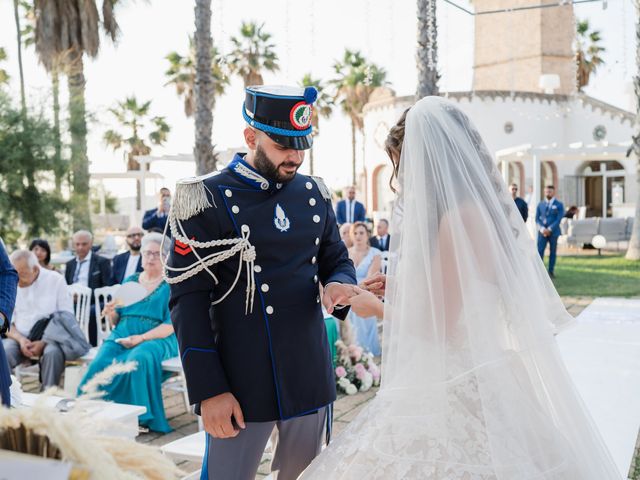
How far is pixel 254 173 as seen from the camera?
2273 millimetres

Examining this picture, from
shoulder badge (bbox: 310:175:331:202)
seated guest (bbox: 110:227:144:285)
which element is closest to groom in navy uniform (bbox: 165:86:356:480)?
shoulder badge (bbox: 310:175:331:202)

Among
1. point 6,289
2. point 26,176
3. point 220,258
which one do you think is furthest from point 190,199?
point 26,176

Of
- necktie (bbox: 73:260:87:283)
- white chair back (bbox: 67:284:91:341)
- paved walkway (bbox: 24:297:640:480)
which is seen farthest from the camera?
necktie (bbox: 73:260:87:283)

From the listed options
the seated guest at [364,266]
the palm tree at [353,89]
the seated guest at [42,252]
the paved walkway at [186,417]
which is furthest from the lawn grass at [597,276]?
the palm tree at [353,89]

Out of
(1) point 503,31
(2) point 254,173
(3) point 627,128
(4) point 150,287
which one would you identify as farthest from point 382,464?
(1) point 503,31

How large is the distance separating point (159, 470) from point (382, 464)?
1.12 m

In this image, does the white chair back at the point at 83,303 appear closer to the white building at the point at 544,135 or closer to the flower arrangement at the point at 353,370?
the flower arrangement at the point at 353,370

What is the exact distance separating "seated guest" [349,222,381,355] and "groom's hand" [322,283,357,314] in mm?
4881

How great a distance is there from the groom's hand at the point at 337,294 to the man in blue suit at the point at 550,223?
11370 millimetres

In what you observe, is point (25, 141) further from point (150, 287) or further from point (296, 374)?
point (296, 374)

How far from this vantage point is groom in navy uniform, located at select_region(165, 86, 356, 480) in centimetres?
212

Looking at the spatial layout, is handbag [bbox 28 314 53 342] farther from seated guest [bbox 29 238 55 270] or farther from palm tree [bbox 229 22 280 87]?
palm tree [bbox 229 22 280 87]

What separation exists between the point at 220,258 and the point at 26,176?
13.7 m

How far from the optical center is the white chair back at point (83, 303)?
6738 mm
